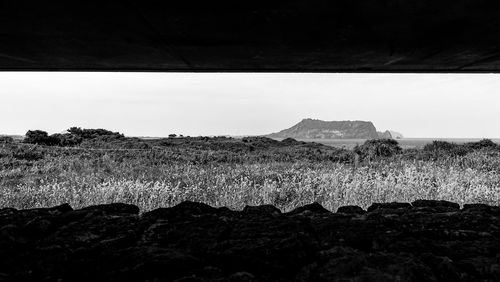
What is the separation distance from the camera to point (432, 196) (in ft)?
27.1

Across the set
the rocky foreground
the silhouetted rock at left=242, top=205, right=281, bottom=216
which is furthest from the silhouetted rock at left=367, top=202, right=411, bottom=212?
the silhouetted rock at left=242, top=205, right=281, bottom=216

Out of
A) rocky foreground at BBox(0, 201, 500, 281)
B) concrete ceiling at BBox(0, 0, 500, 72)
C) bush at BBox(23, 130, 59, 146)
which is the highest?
concrete ceiling at BBox(0, 0, 500, 72)

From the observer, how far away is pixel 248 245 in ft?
10.5

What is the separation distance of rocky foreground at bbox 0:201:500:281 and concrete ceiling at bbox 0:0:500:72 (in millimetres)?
1580

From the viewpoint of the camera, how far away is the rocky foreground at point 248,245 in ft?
8.98

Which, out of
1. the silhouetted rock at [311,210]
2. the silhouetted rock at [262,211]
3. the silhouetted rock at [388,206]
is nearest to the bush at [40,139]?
the silhouetted rock at [262,211]

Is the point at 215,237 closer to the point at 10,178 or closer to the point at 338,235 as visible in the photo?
the point at 338,235

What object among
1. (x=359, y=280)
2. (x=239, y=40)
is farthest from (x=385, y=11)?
(x=359, y=280)

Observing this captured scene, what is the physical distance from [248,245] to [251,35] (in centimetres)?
174

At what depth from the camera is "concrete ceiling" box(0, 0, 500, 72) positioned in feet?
10.1

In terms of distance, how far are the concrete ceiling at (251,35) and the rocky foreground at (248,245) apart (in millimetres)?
1580

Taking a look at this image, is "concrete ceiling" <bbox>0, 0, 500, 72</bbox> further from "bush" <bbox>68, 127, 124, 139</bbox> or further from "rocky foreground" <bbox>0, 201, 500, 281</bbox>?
"bush" <bbox>68, 127, 124, 139</bbox>

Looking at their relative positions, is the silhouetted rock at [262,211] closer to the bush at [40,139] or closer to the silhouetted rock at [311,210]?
the silhouetted rock at [311,210]

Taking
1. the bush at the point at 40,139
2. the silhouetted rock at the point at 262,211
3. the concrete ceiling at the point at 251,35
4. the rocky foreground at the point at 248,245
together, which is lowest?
the bush at the point at 40,139
